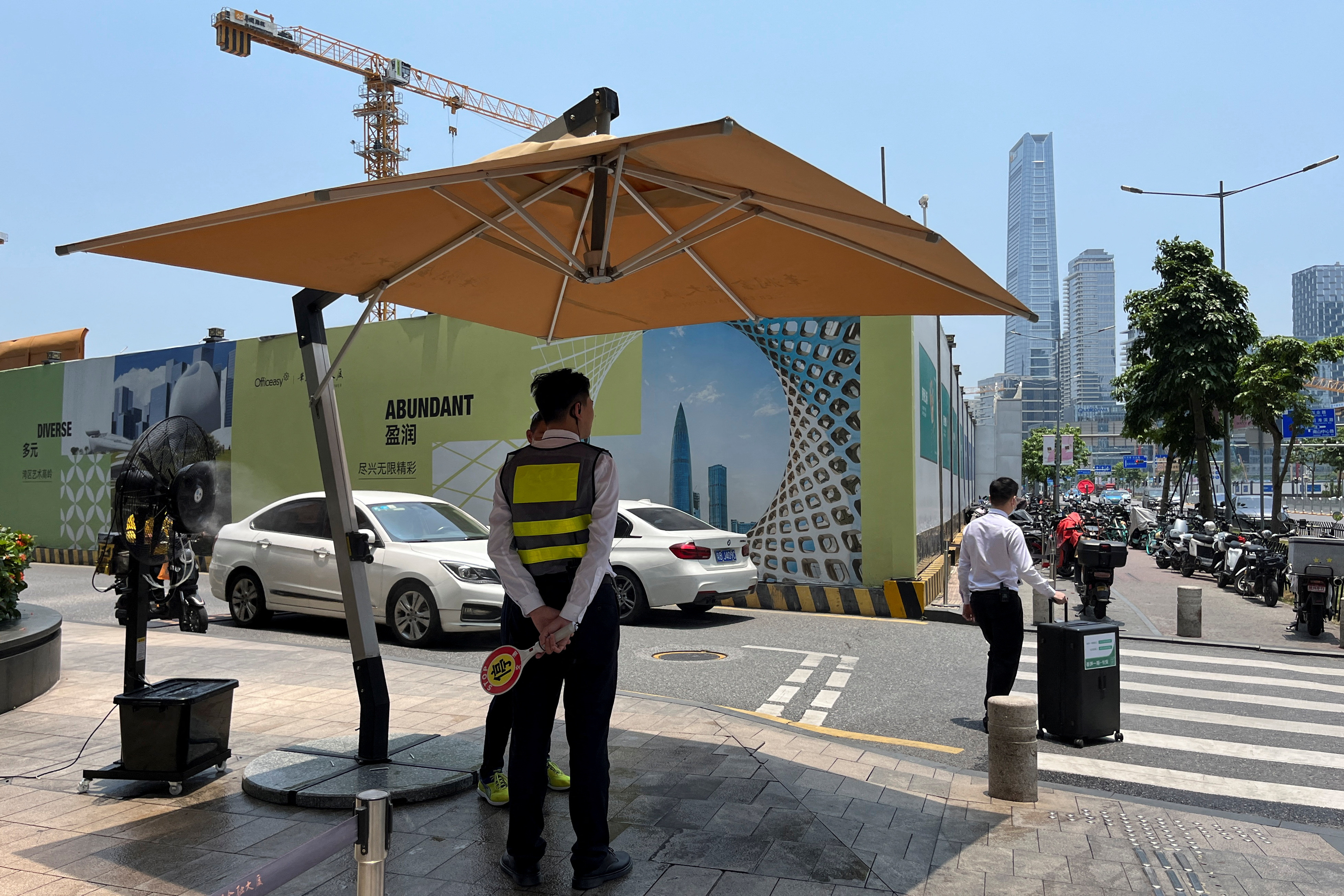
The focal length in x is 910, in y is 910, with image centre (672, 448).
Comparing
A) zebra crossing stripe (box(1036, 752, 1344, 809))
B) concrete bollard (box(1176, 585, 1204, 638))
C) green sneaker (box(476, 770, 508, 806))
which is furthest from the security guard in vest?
concrete bollard (box(1176, 585, 1204, 638))

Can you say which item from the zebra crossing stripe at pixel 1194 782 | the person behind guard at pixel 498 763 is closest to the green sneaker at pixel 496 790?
the person behind guard at pixel 498 763

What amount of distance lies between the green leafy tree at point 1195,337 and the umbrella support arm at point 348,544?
84.9 feet

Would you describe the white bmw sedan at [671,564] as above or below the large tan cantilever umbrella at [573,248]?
below

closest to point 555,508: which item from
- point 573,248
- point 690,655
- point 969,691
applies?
point 573,248

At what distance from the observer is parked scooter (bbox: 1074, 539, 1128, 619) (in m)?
12.6

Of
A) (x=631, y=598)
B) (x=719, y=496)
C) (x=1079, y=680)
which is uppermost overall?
(x=719, y=496)

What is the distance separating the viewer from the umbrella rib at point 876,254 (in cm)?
459

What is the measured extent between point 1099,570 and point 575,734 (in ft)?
36.0

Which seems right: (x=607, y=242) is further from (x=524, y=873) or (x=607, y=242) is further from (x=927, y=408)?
(x=927, y=408)

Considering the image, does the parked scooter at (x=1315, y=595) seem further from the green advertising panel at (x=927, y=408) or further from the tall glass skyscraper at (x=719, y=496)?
the tall glass skyscraper at (x=719, y=496)

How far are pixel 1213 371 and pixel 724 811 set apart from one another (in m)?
25.4

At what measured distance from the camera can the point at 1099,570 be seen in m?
12.6

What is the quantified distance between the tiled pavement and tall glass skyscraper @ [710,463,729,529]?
9417mm

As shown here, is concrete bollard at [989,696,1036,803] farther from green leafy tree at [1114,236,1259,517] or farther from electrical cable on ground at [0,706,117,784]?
green leafy tree at [1114,236,1259,517]
